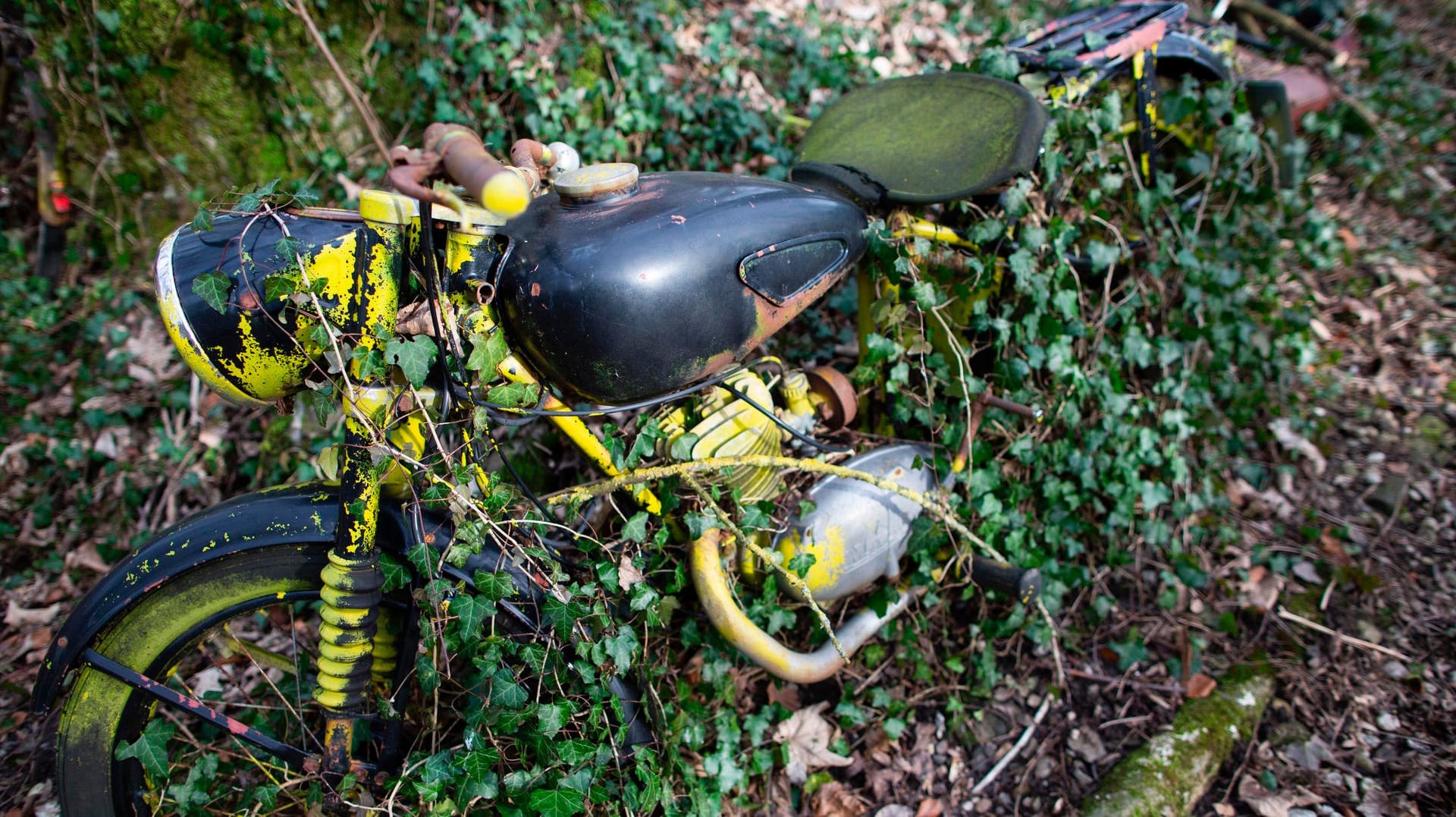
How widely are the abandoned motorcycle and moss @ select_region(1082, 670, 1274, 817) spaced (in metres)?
0.88

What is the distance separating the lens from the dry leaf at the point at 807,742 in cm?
229

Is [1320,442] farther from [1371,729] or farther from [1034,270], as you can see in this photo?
[1034,270]

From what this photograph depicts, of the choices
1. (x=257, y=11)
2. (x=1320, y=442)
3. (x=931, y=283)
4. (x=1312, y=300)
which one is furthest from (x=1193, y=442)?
(x=257, y=11)

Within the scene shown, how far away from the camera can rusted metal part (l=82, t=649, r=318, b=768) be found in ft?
5.35

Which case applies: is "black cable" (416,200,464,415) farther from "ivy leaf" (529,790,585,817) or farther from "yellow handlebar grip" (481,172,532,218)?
"ivy leaf" (529,790,585,817)

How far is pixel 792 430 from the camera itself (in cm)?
201

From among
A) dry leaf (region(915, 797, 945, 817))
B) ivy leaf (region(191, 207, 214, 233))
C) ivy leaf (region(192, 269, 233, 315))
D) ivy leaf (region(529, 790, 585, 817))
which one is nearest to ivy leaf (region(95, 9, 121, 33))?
ivy leaf (region(191, 207, 214, 233))

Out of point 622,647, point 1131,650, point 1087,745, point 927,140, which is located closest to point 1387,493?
point 1131,650

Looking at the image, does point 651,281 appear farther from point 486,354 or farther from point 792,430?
point 792,430

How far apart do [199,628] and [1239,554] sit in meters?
3.16

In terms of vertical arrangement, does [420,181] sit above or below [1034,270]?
above

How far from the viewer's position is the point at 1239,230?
3.05m

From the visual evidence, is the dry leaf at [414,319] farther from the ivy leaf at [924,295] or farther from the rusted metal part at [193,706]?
the ivy leaf at [924,295]

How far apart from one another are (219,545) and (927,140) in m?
2.00
